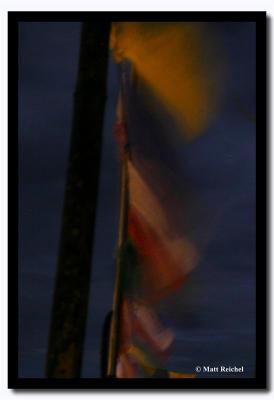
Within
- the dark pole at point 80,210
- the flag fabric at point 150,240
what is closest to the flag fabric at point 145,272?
the flag fabric at point 150,240

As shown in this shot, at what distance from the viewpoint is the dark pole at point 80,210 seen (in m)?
2.38

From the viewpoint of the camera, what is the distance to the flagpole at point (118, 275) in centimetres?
241

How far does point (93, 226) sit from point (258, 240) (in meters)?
0.63

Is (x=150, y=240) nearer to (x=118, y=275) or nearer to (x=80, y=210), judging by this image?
(x=118, y=275)

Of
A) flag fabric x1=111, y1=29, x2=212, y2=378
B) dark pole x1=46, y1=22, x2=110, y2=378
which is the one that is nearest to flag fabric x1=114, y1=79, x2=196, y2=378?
flag fabric x1=111, y1=29, x2=212, y2=378

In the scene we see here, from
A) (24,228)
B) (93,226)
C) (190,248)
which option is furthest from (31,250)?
(190,248)

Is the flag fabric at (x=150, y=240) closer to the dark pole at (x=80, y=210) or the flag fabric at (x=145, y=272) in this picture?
the flag fabric at (x=145, y=272)

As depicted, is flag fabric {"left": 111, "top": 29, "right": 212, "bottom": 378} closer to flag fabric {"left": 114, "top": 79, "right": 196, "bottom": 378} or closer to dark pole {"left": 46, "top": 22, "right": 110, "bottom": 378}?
flag fabric {"left": 114, "top": 79, "right": 196, "bottom": 378}

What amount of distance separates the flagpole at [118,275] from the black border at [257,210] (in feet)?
0.27

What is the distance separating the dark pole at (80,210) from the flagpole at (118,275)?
104 mm

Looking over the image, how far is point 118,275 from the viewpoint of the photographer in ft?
7.96

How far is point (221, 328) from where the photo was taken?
93.3 inches

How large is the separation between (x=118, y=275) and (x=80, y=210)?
288 mm
